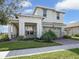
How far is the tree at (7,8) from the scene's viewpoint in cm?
1666

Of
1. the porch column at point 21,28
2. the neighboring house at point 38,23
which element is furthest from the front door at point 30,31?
the porch column at point 21,28

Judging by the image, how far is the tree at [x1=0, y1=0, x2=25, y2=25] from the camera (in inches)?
656

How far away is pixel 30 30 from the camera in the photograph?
2839cm

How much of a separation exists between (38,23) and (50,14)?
614cm

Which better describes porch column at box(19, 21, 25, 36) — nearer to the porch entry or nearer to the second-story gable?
the porch entry

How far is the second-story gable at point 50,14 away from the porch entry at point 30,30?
12.4 feet

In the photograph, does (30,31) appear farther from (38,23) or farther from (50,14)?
(50,14)

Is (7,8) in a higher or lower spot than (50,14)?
lower

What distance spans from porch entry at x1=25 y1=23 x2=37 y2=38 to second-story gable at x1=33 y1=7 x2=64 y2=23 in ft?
12.4

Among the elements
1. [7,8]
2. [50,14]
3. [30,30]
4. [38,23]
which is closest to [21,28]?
[30,30]

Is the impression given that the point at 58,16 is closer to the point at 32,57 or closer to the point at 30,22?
the point at 30,22

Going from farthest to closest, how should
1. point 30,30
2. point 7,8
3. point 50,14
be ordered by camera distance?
point 50,14
point 30,30
point 7,8

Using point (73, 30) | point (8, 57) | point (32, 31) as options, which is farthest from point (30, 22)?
point (73, 30)

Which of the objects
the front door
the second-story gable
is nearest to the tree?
the front door
